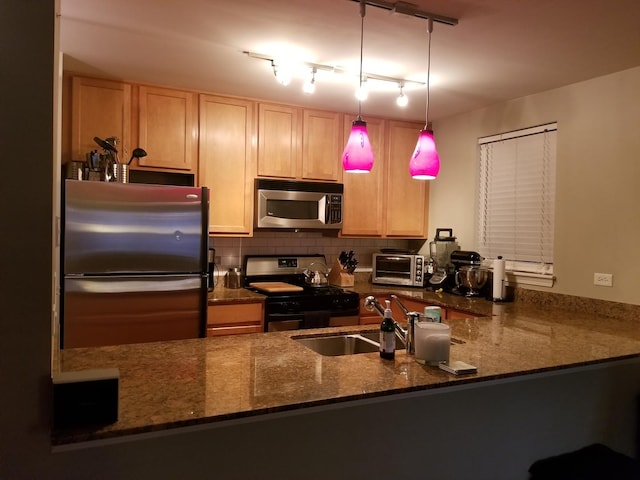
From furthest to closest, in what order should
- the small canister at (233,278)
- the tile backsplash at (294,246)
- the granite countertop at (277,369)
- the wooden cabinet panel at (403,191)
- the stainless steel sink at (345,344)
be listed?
the wooden cabinet panel at (403,191) → the tile backsplash at (294,246) → the small canister at (233,278) → the stainless steel sink at (345,344) → the granite countertop at (277,369)

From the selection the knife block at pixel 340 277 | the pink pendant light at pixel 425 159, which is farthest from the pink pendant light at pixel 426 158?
the knife block at pixel 340 277

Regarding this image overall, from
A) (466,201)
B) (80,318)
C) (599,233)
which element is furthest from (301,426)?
(466,201)

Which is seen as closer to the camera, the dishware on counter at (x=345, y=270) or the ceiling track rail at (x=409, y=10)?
the ceiling track rail at (x=409, y=10)

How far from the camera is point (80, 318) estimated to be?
9.45 feet

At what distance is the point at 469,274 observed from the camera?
3826 mm

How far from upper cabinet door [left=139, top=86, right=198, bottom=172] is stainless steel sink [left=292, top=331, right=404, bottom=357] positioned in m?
1.90

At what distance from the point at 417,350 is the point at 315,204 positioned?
2.34m

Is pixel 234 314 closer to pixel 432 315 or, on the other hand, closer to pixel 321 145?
pixel 321 145

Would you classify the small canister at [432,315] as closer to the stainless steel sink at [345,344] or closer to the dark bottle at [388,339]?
the dark bottle at [388,339]

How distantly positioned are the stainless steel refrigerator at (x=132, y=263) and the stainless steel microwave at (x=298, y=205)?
0.71 metres

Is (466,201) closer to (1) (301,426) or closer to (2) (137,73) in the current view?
(2) (137,73)

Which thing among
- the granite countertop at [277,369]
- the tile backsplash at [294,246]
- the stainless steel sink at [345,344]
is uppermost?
the tile backsplash at [294,246]

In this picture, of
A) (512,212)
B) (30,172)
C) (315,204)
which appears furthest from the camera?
(315,204)

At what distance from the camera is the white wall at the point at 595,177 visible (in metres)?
2.89
